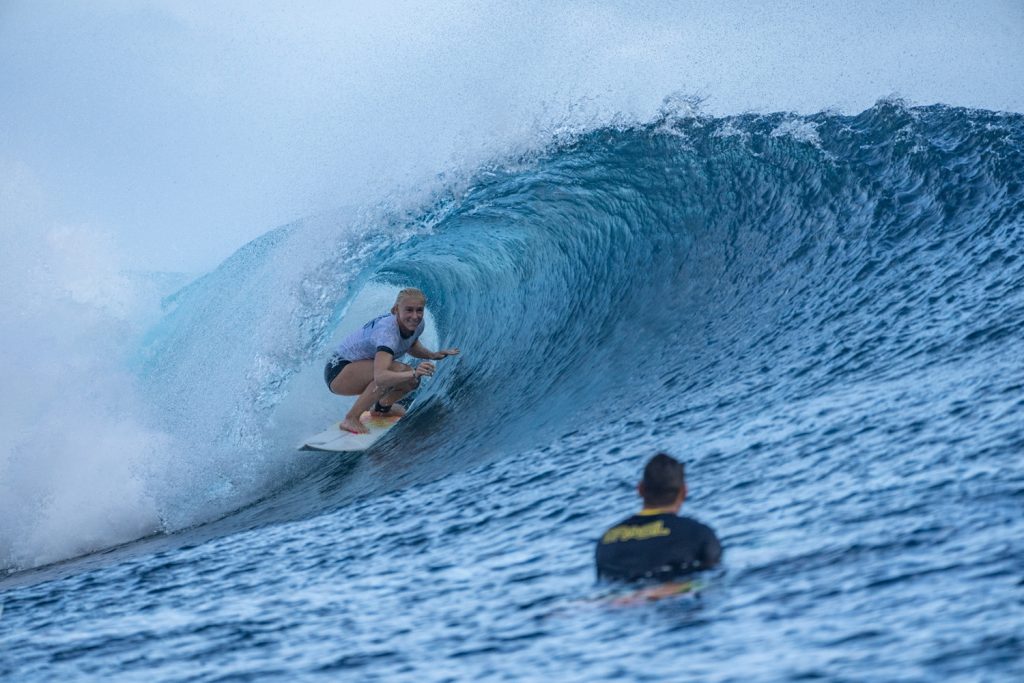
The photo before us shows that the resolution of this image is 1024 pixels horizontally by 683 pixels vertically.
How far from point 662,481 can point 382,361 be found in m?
3.79

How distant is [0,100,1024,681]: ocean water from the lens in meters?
2.94

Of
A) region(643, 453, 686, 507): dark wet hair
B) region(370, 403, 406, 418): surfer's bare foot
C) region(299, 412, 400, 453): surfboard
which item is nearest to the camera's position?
region(643, 453, 686, 507): dark wet hair

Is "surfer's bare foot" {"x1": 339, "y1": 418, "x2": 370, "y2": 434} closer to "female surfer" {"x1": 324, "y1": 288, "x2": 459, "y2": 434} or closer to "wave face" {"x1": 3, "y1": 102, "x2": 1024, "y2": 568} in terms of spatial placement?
"female surfer" {"x1": 324, "y1": 288, "x2": 459, "y2": 434}

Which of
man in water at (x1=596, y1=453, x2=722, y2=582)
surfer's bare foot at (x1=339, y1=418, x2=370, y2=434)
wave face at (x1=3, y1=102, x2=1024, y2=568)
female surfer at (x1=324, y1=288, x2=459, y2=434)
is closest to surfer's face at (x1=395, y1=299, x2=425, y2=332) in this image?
female surfer at (x1=324, y1=288, x2=459, y2=434)

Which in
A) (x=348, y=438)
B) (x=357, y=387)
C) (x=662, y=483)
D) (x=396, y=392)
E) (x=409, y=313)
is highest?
(x=409, y=313)

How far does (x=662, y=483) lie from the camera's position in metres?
3.09

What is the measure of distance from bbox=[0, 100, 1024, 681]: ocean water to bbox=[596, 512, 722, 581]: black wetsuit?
89mm

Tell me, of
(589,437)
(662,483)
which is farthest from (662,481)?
(589,437)

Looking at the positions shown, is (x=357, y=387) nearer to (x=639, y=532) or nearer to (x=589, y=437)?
(x=589, y=437)

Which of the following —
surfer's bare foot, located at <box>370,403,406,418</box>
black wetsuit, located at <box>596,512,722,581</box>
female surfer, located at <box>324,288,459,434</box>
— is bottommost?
black wetsuit, located at <box>596,512,722,581</box>

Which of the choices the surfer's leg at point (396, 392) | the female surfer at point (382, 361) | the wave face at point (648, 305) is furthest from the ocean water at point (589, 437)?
the female surfer at point (382, 361)

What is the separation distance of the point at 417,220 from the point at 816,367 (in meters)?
4.92

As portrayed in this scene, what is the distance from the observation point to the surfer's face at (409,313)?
652 cm

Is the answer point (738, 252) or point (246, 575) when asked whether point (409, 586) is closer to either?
point (246, 575)
